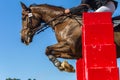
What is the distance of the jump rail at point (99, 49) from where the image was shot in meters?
9.69

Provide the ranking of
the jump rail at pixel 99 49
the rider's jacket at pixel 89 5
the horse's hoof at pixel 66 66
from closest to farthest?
the jump rail at pixel 99 49, the rider's jacket at pixel 89 5, the horse's hoof at pixel 66 66

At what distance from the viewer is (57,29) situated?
15.2 meters

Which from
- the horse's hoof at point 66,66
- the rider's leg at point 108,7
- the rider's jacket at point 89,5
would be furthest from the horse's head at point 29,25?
the rider's leg at point 108,7

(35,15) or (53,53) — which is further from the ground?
(35,15)

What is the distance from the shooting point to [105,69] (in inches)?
383

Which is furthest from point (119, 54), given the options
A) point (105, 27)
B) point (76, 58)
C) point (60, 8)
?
point (105, 27)

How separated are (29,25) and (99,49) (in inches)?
252

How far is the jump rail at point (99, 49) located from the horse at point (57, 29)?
340 centimetres

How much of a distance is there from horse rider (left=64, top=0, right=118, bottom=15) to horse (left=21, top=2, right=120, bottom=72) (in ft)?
0.99

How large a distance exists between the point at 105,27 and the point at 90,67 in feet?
3.29

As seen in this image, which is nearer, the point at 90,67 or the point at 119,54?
the point at 90,67

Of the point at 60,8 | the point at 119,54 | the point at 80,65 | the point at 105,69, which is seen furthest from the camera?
the point at 60,8

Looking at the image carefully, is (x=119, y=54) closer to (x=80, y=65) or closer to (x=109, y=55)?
(x=80, y=65)

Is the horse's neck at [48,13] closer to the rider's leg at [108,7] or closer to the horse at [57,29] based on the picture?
the horse at [57,29]
